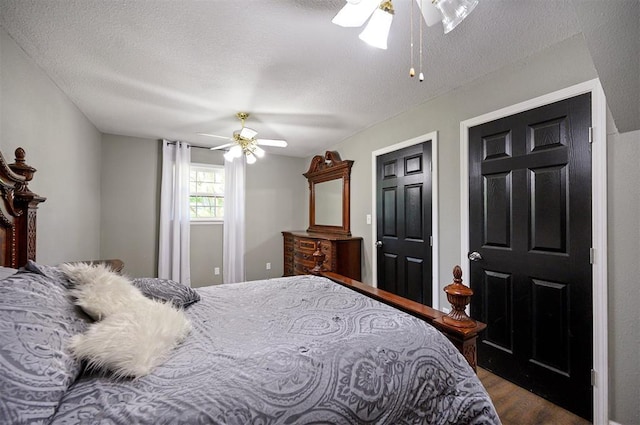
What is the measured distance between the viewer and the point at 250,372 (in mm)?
812

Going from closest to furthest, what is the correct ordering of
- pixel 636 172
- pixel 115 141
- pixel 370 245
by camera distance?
pixel 636 172 < pixel 370 245 < pixel 115 141

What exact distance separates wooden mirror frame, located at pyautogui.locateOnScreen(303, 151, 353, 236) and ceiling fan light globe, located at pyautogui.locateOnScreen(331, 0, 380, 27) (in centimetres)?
246

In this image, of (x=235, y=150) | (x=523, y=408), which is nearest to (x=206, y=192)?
(x=235, y=150)

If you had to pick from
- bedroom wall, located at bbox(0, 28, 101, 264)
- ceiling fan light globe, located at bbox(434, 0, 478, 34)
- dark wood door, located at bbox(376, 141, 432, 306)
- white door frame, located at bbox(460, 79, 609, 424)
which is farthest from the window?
white door frame, located at bbox(460, 79, 609, 424)

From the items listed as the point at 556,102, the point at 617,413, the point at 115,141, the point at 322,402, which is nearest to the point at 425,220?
the point at 556,102

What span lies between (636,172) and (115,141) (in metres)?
5.18

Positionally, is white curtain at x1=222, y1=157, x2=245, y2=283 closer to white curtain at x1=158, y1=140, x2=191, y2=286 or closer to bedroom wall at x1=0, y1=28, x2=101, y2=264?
white curtain at x1=158, y1=140, x2=191, y2=286

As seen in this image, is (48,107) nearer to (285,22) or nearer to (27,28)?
(27,28)

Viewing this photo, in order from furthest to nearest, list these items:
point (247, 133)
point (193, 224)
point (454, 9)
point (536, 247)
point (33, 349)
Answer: point (193, 224) → point (247, 133) → point (536, 247) → point (454, 9) → point (33, 349)

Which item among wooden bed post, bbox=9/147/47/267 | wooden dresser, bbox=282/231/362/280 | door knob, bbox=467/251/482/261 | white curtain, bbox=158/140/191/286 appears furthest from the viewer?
white curtain, bbox=158/140/191/286

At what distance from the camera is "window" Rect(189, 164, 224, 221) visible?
14.0ft

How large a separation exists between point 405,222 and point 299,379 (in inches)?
92.0

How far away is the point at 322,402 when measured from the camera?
2.63 feet

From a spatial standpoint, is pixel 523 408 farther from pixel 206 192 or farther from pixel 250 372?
pixel 206 192
